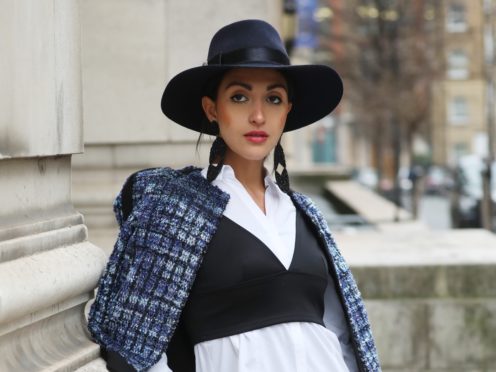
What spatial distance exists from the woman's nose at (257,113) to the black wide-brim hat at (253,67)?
0.12 m

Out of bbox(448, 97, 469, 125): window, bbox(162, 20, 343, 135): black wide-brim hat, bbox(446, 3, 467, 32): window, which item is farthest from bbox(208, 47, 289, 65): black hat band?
bbox(448, 97, 469, 125): window

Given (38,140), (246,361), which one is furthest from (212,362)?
(38,140)

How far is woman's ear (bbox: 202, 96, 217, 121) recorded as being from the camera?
308cm

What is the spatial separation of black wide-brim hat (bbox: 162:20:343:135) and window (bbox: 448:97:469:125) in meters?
71.4

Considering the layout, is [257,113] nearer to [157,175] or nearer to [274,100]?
[274,100]

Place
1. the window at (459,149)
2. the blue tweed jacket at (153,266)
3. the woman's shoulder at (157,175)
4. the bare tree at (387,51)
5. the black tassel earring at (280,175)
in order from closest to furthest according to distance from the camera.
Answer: the blue tweed jacket at (153,266), the woman's shoulder at (157,175), the black tassel earring at (280,175), the bare tree at (387,51), the window at (459,149)

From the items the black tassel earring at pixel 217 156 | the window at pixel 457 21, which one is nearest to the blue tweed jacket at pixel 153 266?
the black tassel earring at pixel 217 156

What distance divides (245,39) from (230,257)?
2.18ft

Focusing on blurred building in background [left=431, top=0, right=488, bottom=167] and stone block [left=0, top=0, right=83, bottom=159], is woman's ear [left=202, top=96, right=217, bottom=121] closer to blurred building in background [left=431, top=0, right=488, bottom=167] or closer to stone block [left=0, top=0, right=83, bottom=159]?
stone block [left=0, top=0, right=83, bottom=159]

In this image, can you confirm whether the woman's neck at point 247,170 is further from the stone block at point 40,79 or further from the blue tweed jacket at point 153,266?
the stone block at point 40,79

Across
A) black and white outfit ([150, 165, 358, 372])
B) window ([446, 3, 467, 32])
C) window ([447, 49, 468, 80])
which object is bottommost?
black and white outfit ([150, 165, 358, 372])

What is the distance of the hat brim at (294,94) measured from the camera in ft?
9.81

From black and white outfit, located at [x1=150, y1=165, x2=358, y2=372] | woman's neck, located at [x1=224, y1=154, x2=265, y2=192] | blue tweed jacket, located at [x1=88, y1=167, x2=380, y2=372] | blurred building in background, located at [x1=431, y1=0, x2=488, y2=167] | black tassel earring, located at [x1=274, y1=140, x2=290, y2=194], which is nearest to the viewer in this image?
blue tweed jacket, located at [x1=88, y1=167, x2=380, y2=372]

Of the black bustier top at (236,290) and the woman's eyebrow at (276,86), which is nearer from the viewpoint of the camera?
the black bustier top at (236,290)
